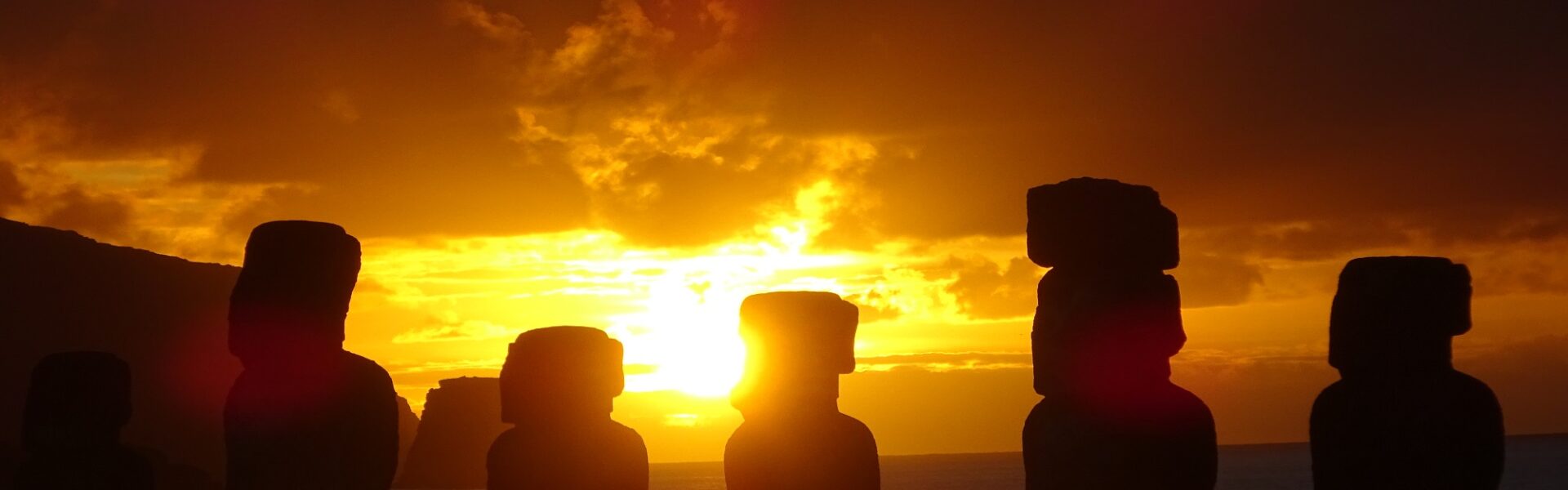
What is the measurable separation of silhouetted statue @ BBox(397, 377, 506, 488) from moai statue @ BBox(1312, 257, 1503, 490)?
8365 centimetres

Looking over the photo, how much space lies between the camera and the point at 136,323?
111562mm

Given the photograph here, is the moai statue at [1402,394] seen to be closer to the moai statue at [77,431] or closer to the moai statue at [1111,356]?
the moai statue at [1111,356]

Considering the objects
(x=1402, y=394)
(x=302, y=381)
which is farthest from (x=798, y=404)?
(x=1402, y=394)

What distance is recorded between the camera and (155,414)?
353 ft

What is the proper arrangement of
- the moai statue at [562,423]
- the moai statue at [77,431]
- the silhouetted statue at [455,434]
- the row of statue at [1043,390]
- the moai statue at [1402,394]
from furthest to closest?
1. the silhouetted statue at [455,434]
2. the moai statue at [77,431]
3. the moai statue at [562,423]
4. the row of statue at [1043,390]
5. the moai statue at [1402,394]

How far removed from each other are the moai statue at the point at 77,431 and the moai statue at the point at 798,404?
801 centimetres

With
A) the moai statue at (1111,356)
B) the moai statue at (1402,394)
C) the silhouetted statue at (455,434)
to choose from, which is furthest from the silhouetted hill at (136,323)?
the moai statue at (1402,394)

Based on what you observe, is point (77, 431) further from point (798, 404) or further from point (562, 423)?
point (798, 404)

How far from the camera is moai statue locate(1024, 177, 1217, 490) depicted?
14.8 meters

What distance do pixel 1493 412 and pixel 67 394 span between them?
667 inches

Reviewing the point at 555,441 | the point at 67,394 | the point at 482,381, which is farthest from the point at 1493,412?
the point at 482,381

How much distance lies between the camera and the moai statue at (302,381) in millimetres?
16078

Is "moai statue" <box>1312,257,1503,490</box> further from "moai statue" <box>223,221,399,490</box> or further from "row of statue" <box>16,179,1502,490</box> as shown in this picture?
"moai statue" <box>223,221,399,490</box>

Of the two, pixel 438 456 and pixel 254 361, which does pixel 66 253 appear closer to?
pixel 438 456
